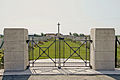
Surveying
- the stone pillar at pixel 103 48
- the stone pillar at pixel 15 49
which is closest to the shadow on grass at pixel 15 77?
the stone pillar at pixel 15 49

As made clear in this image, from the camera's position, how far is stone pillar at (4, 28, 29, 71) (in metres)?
5.85

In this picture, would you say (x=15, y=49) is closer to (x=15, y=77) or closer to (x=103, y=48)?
(x=15, y=77)

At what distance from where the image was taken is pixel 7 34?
585 cm

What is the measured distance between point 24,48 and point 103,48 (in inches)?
145

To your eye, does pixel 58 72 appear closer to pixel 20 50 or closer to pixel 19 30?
pixel 20 50

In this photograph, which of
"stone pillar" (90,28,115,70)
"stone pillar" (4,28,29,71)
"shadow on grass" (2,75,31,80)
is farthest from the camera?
"stone pillar" (90,28,115,70)

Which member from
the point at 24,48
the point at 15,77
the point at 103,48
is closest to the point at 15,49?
the point at 24,48

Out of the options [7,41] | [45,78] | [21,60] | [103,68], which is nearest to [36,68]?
[21,60]

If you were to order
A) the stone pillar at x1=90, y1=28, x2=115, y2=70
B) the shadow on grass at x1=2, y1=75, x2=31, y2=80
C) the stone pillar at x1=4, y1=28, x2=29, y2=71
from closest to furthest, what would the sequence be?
the shadow on grass at x1=2, y1=75, x2=31, y2=80 < the stone pillar at x1=4, y1=28, x2=29, y2=71 < the stone pillar at x1=90, y1=28, x2=115, y2=70

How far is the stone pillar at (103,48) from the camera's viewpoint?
6011 mm

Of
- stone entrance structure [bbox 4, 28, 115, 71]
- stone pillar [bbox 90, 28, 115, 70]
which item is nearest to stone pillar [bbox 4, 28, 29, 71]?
stone entrance structure [bbox 4, 28, 115, 71]

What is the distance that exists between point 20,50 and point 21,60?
1.53ft

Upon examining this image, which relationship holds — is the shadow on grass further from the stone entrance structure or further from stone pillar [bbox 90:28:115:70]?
stone pillar [bbox 90:28:115:70]

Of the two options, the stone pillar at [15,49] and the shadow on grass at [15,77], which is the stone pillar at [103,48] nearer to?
the shadow on grass at [15,77]
